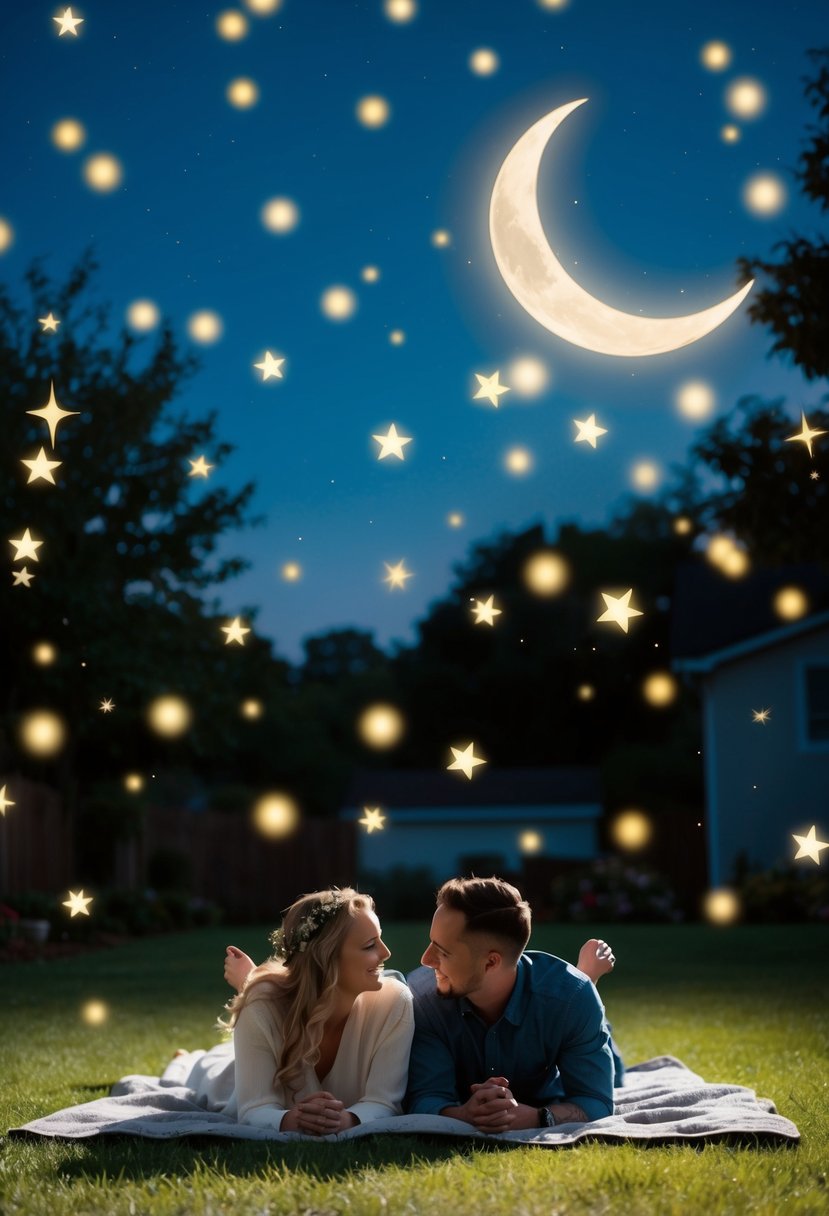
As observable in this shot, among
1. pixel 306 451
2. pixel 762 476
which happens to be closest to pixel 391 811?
pixel 762 476

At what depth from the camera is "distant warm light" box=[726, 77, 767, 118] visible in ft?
19.9

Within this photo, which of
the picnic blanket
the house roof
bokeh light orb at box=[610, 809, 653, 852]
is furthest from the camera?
the house roof

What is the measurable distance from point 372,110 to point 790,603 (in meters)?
11.7

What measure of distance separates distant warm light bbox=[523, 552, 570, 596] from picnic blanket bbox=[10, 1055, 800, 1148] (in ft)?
101

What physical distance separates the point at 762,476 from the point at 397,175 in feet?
12.8

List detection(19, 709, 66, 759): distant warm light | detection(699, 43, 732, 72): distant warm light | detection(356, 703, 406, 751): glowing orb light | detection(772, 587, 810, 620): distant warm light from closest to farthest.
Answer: detection(699, 43, 732, 72): distant warm light
detection(19, 709, 66, 759): distant warm light
detection(772, 587, 810, 620): distant warm light
detection(356, 703, 406, 751): glowing orb light

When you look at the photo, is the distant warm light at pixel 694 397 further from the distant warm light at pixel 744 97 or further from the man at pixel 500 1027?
the man at pixel 500 1027

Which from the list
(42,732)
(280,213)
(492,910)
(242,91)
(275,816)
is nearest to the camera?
(492,910)

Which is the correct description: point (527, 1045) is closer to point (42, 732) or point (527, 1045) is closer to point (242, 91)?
point (242, 91)

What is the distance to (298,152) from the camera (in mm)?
7008

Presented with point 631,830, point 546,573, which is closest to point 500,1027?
point 631,830

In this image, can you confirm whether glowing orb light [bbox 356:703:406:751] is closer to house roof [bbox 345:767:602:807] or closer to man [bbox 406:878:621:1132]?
house roof [bbox 345:767:602:807]

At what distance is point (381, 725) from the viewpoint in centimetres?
3441

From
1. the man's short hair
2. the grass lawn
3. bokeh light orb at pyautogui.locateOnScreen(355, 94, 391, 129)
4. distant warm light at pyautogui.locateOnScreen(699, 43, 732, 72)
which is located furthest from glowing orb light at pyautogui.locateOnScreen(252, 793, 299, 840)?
the man's short hair
